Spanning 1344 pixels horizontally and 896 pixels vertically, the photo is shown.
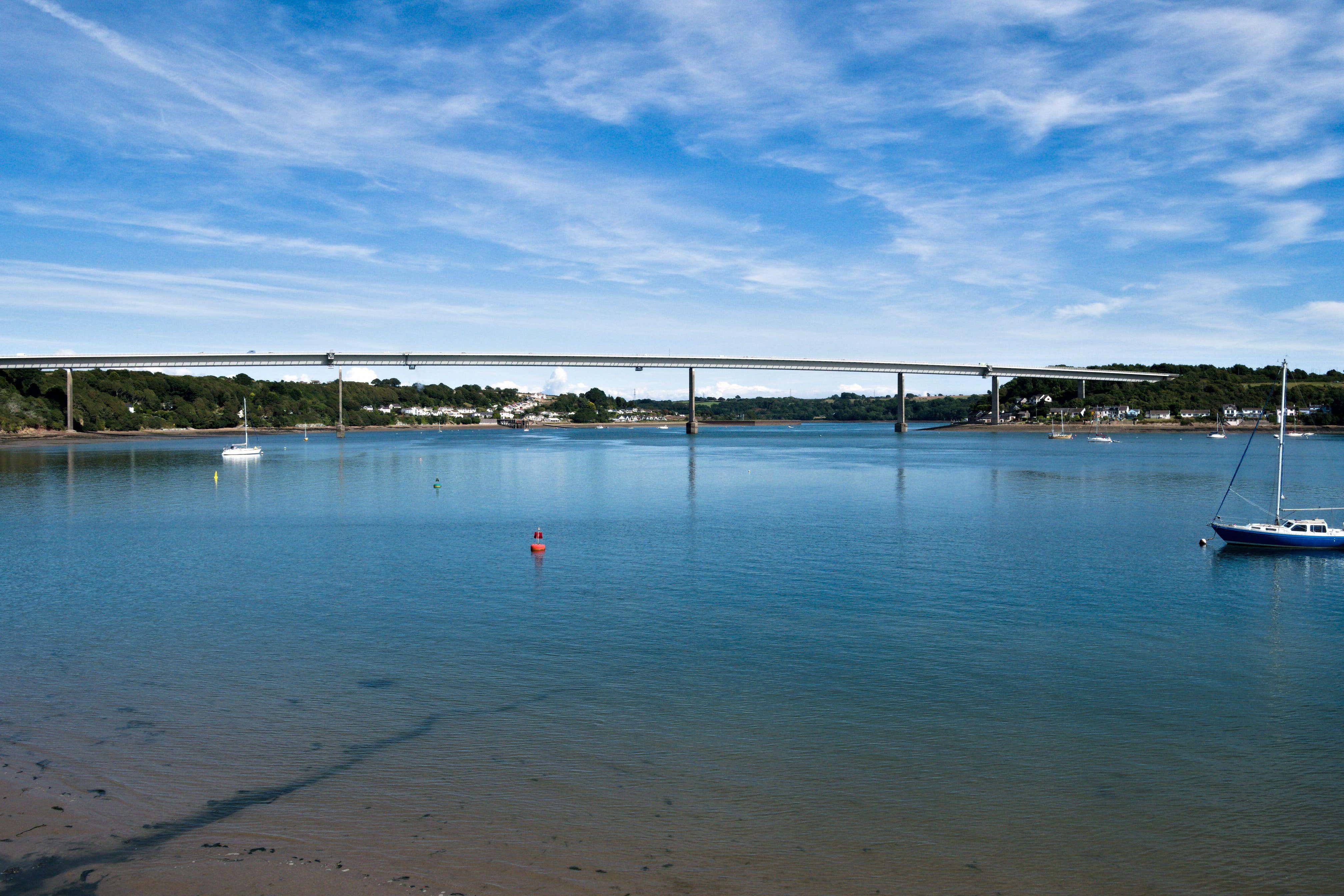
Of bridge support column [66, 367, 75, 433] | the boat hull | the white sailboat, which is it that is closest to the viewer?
the boat hull

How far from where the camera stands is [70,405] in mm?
145000

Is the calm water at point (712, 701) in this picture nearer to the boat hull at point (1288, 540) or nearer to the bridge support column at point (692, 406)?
the boat hull at point (1288, 540)

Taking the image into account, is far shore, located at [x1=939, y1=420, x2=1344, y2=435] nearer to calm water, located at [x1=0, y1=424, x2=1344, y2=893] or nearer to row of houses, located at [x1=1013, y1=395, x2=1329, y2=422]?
row of houses, located at [x1=1013, y1=395, x2=1329, y2=422]

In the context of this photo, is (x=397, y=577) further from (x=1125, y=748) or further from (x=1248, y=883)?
(x=1248, y=883)

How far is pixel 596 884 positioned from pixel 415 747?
485 centimetres

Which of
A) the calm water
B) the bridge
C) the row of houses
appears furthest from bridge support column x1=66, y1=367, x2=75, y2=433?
the row of houses

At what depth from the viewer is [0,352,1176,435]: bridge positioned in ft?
462

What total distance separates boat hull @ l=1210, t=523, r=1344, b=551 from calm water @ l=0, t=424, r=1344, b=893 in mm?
1007

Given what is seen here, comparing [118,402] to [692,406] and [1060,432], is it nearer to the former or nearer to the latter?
[692,406]

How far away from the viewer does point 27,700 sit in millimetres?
14328

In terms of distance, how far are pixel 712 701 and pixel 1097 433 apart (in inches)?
7173

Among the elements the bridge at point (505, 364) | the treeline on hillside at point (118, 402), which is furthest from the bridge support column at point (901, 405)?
the treeline on hillside at point (118, 402)

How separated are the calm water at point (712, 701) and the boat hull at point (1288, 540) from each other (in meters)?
1.01

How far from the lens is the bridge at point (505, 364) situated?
141m
